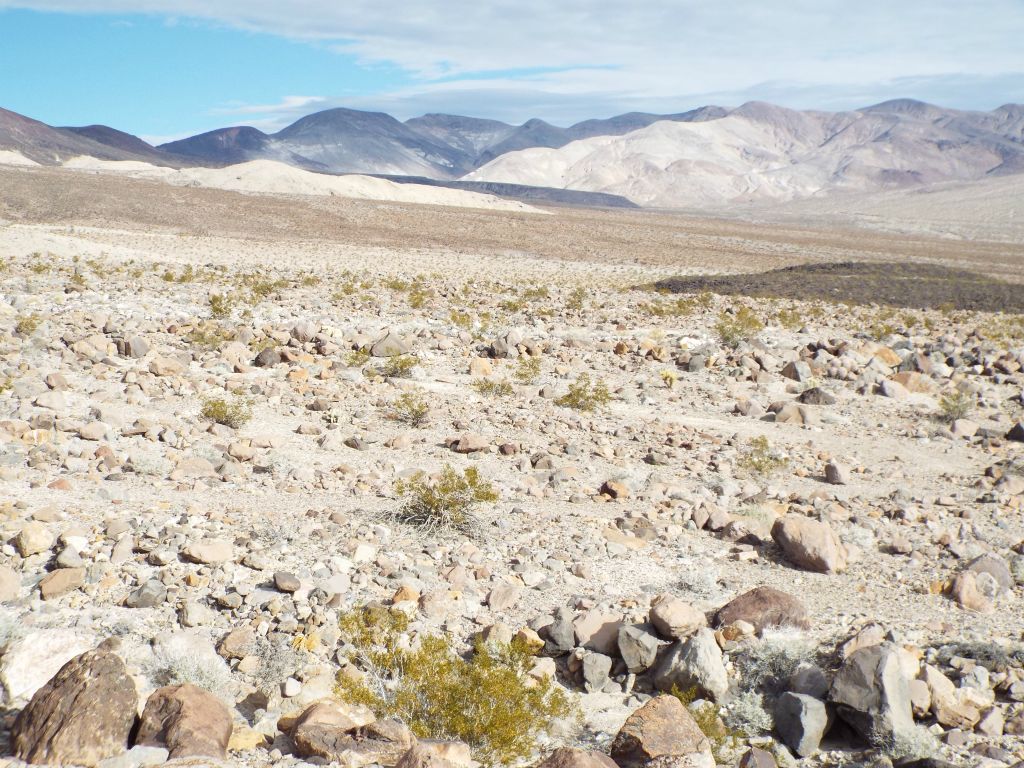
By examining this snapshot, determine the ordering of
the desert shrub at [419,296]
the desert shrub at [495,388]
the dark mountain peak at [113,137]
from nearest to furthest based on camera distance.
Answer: the desert shrub at [495,388], the desert shrub at [419,296], the dark mountain peak at [113,137]

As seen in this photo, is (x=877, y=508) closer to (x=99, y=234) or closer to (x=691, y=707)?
(x=691, y=707)

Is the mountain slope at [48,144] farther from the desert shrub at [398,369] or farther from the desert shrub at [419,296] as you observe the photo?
the desert shrub at [398,369]

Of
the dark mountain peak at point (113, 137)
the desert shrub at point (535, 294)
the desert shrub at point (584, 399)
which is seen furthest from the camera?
the dark mountain peak at point (113, 137)

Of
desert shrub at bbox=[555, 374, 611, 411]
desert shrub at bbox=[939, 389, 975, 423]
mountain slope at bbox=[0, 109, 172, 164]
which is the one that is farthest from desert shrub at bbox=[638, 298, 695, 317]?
mountain slope at bbox=[0, 109, 172, 164]

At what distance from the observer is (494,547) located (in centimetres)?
580

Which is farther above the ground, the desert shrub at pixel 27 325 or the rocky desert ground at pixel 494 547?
the desert shrub at pixel 27 325

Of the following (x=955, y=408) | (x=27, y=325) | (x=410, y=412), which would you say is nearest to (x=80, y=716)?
(x=410, y=412)

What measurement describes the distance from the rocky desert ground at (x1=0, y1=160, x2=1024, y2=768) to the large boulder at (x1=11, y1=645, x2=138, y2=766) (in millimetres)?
12

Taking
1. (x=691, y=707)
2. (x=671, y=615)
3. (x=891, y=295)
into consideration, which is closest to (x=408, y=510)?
(x=671, y=615)

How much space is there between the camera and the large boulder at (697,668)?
417 centimetres


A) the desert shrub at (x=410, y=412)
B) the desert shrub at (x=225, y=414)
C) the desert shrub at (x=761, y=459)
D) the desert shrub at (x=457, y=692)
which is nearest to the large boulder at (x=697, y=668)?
the desert shrub at (x=457, y=692)

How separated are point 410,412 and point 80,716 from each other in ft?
17.9

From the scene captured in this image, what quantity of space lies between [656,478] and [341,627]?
3.67 meters

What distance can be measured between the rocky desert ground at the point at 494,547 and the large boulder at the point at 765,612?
0.06 ft
